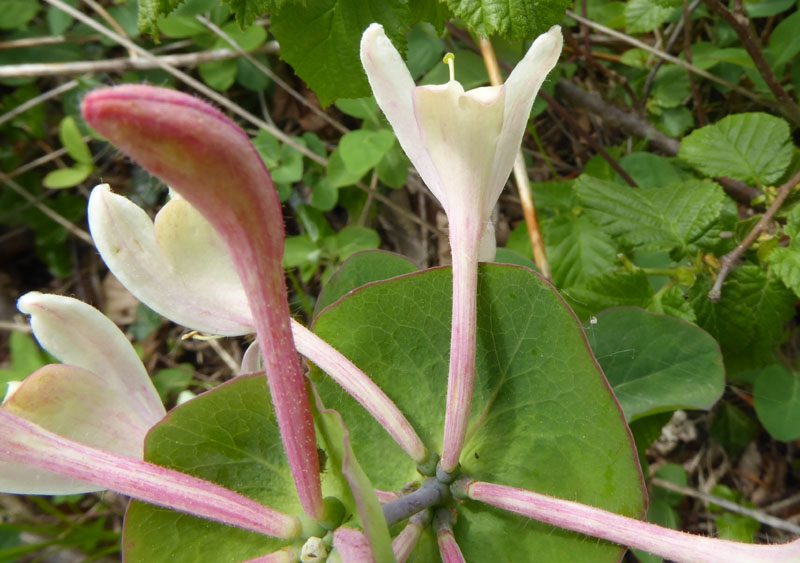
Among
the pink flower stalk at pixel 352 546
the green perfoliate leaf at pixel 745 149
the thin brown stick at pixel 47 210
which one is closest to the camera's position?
the pink flower stalk at pixel 352 546

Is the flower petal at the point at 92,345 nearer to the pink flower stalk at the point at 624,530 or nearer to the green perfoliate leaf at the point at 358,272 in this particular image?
the green perfoliate leaf at the point at 358,272

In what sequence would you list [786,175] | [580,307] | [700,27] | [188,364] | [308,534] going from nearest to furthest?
[308,534] → [580,307] → [786,175] → [700,27] → [188,364]

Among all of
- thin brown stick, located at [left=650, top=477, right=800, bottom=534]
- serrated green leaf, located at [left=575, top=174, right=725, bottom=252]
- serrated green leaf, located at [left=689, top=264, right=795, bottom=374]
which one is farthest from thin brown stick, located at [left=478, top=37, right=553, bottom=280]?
thin brown stick, located at [left=650, top=477, right=800, bottom=534]

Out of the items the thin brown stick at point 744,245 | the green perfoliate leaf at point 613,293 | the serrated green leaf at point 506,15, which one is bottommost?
the green perfoliate leaf at point 613,293

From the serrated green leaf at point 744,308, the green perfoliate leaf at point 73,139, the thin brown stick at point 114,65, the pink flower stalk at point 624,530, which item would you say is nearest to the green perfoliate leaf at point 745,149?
the serrated green leaf at point 744,308

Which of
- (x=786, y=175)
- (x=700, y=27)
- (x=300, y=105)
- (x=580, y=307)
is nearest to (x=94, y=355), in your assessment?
(x=580, y=307)

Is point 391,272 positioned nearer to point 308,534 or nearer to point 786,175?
point 308,534

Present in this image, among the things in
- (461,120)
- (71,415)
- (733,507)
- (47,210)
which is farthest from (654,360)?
(47,210)
